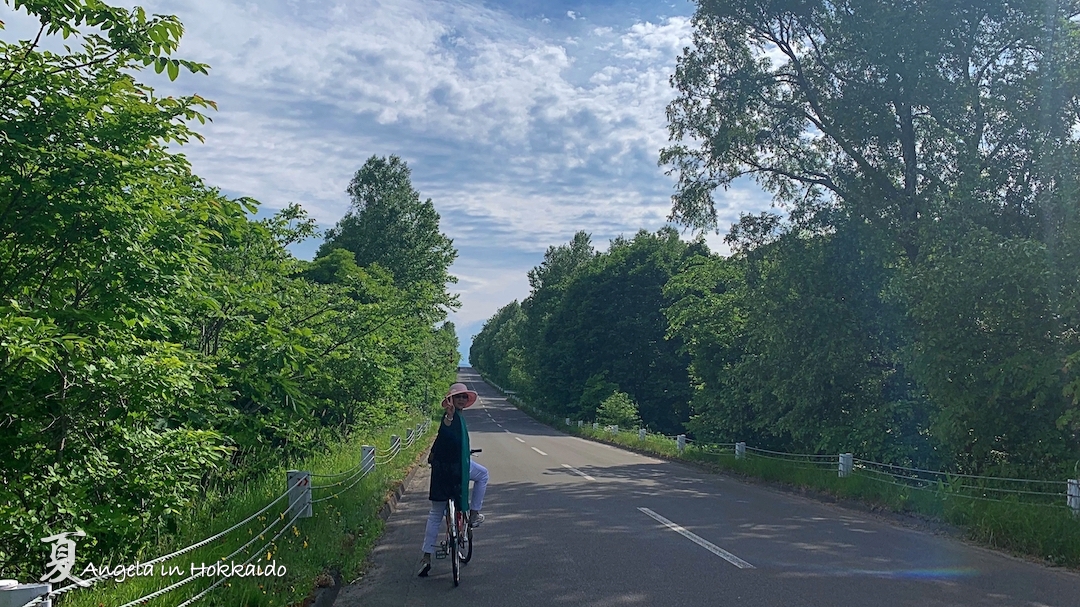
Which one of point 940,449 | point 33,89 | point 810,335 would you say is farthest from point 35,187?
point 810,335

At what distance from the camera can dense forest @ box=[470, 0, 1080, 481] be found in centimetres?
1296

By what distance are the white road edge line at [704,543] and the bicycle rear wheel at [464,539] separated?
2.85 m

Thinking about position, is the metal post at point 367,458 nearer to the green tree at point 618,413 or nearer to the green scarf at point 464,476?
the green scarf at point 464,476

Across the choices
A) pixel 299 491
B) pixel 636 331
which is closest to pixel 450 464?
pixel 299 491

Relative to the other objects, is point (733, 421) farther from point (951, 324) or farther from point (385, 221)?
point (385, 221)

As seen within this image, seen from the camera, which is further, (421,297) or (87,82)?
(421,297)

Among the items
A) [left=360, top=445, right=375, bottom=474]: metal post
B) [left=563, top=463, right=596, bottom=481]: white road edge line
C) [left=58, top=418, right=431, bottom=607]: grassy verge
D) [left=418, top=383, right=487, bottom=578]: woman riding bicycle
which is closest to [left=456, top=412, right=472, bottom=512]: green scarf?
[left=418, top=383, right=487, bottom=578]: woman riding bicycle

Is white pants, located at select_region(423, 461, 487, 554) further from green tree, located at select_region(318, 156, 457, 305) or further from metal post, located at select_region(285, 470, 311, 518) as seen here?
green tree, located at select_region(318, 156, 457, 305)

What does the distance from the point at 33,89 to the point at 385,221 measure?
40326 mm

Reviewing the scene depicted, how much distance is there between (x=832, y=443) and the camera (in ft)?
66.3

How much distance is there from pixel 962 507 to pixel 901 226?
30.5 feet
